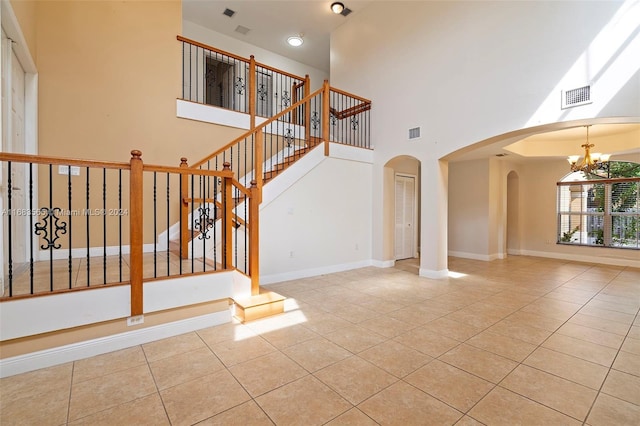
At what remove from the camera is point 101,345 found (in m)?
2.58

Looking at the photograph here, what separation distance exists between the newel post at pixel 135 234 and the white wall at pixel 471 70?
4.62 metres

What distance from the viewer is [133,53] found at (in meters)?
4.78

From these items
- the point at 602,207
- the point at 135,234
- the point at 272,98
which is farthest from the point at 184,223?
the point at 602,207

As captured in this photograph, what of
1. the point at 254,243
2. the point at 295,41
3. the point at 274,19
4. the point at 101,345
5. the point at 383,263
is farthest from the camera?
the point at 295,41

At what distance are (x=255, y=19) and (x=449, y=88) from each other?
191 inches

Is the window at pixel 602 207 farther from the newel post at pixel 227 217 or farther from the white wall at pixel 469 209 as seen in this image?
the newel post at pixel 227 217

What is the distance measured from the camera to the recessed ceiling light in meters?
7.79

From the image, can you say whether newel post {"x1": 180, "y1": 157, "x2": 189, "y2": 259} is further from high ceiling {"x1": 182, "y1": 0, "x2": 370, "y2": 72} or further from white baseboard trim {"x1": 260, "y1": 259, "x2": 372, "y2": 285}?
high ceiling {"x1": 182, "y1": 0, "x2": 370, "y2": 72}

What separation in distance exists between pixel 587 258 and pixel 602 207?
4.46ft

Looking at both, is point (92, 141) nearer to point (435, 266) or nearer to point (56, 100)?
point (56, 100)

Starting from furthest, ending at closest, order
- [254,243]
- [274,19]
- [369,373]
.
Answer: [274,19]
[254,243]
[369,373]

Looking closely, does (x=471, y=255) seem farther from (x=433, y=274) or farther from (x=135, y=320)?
(x=135, y=320)

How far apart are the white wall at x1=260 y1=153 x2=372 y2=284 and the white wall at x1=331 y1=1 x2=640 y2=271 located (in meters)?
0.40

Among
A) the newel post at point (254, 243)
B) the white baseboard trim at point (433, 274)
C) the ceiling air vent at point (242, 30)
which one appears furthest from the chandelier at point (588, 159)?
the ceiling air vent at point (242, 30)
